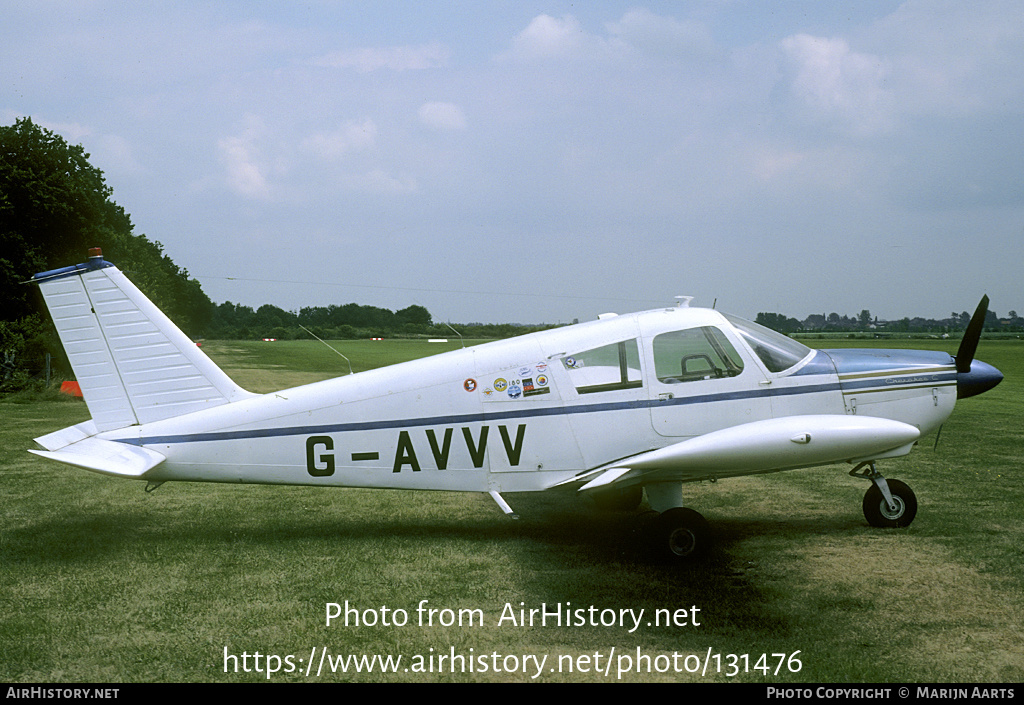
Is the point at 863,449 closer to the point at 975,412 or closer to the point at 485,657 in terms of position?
the point at 485,657

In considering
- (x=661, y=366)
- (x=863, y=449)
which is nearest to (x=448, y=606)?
(x=661, y=366)

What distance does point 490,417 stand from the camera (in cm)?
635

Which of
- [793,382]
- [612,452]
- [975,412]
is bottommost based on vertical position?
[975,412]

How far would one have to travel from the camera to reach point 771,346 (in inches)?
255

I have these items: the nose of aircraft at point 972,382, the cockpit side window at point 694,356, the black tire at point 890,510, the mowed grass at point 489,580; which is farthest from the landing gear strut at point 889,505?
the cockpit side window at point 694,356

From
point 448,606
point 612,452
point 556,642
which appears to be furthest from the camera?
point 612,452

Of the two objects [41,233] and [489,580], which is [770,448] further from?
[41,233]

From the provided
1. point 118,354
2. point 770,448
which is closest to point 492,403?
point 770,448

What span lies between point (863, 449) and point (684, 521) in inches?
58.4

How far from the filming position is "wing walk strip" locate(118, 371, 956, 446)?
6250mm

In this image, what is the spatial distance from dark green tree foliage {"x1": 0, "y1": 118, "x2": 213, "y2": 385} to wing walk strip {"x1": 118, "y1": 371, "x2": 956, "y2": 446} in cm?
1613

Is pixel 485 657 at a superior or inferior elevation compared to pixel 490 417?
inferior

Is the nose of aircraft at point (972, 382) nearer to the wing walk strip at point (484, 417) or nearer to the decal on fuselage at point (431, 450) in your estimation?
the wing walk strip at point (484, 417)

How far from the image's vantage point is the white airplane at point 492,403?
20.6 feet
